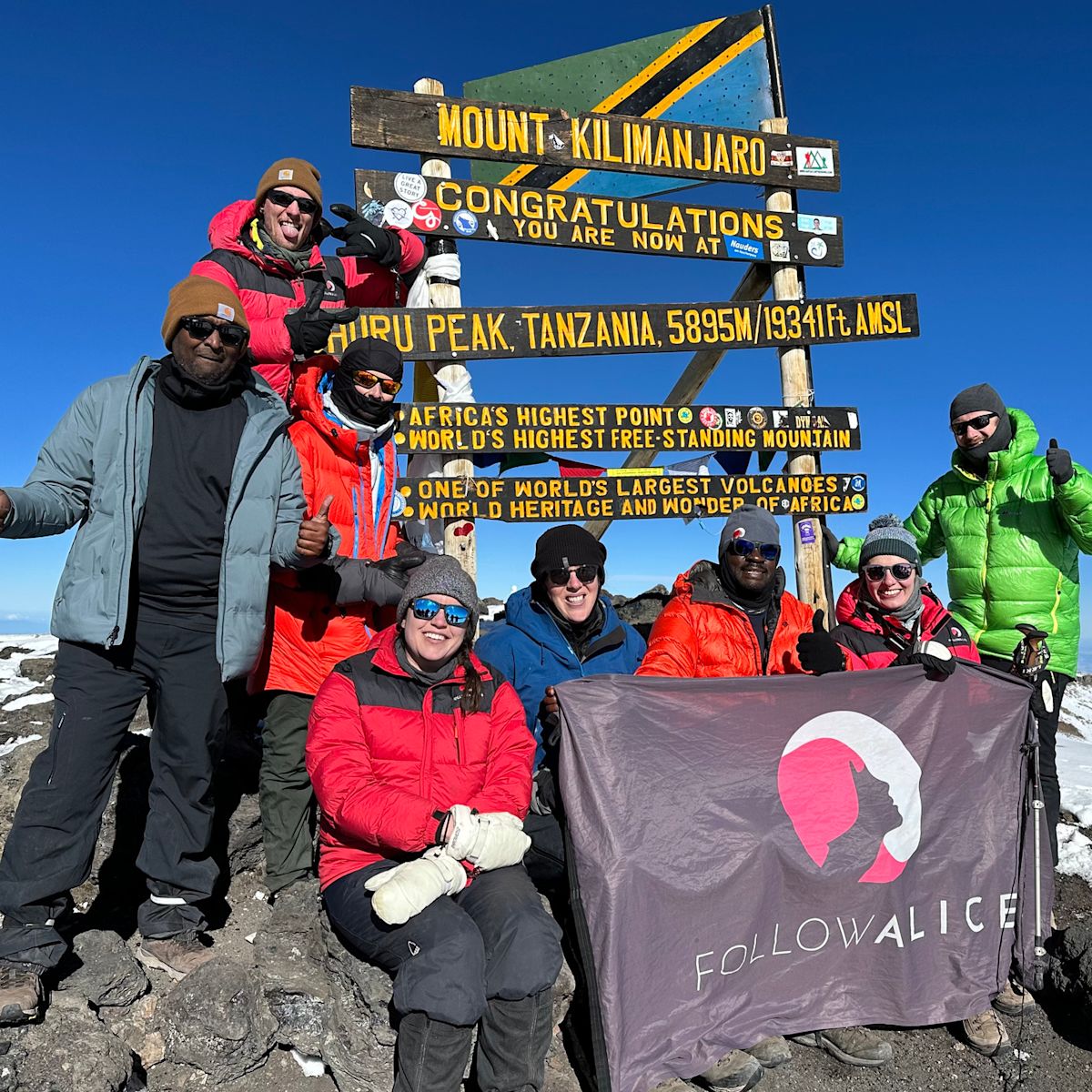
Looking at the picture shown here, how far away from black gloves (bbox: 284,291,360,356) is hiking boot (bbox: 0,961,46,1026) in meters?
3.01

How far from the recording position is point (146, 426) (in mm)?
3453

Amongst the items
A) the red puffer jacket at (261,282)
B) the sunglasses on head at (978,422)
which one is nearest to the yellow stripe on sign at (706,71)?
the red puffer jacket at (261,282)

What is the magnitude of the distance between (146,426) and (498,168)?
4.41 metres

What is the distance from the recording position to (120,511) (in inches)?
131

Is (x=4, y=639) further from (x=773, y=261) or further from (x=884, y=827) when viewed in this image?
(x=884, y=827)

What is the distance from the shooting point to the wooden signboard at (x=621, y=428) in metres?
6.29

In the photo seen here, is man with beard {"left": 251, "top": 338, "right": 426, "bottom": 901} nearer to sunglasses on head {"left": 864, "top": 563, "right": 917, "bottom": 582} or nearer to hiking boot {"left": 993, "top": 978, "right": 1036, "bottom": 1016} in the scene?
sunglasses on head {"left": 864, "top": 563, "right": 917, "bottom": 582}

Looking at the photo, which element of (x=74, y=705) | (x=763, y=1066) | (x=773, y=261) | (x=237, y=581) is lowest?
(x=763, y=1066)

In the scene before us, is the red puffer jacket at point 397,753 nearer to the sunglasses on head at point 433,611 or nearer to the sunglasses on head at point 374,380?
the sunglasses on head at point 433,611

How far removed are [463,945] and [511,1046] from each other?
431 mm

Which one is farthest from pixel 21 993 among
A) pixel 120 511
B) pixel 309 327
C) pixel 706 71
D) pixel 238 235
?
pixel 706 71

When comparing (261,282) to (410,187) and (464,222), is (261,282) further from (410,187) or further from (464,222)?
(464,222)

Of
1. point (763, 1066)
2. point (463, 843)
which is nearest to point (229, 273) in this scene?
point (463, 843)

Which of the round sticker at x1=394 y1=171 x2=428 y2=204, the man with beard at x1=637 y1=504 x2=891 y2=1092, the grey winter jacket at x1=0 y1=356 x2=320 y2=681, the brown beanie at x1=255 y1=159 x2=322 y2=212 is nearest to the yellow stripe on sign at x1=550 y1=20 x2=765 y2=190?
the round sticker at x1=394 y1=171 x2=428 y2=204
